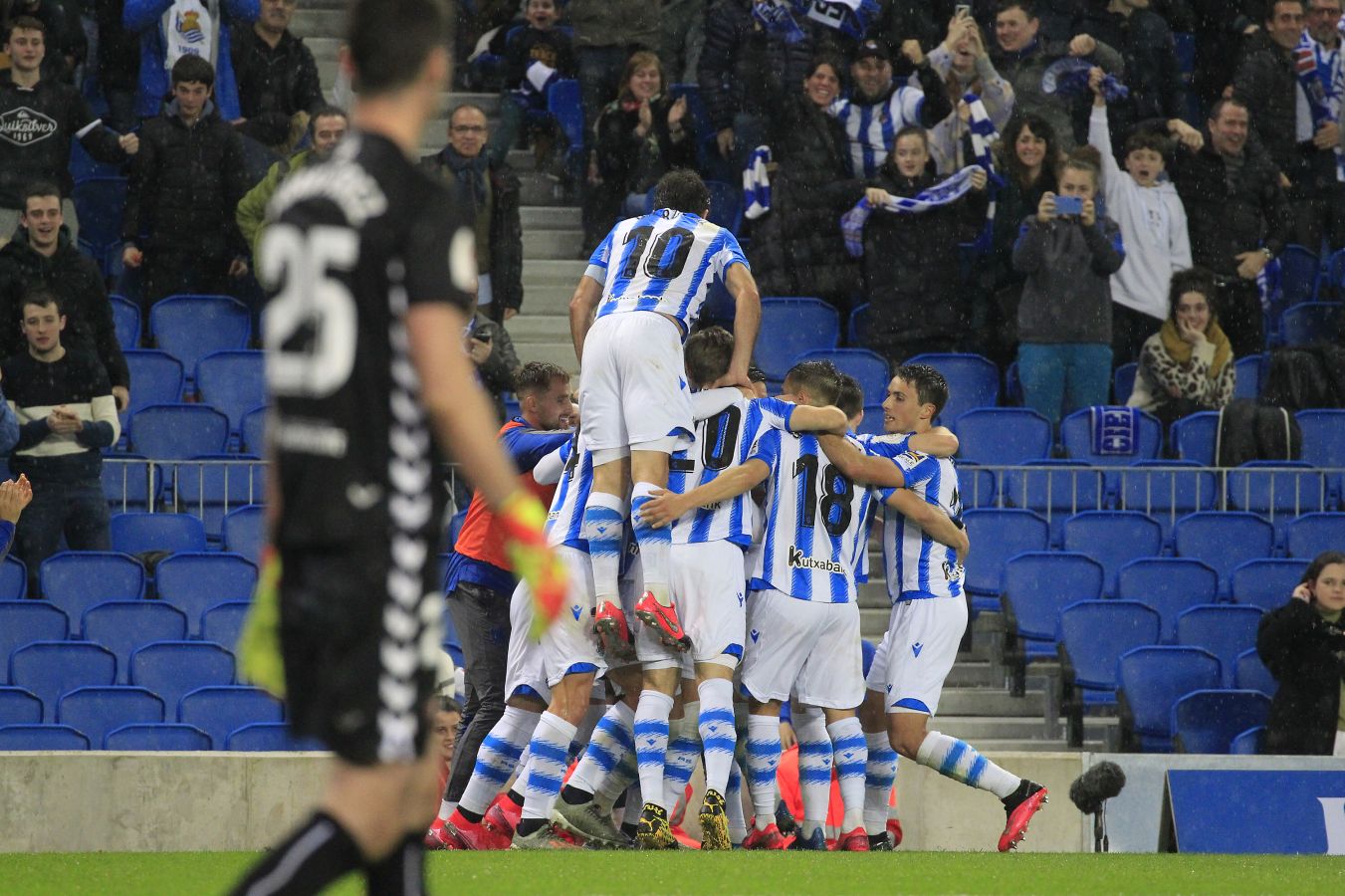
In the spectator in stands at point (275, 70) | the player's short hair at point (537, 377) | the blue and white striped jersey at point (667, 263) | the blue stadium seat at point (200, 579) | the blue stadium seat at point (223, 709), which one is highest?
the spectator in stands at point (275, 70)

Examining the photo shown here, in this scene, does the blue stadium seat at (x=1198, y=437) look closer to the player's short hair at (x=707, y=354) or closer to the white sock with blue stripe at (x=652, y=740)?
the player's short hair at (x=707, y=354)

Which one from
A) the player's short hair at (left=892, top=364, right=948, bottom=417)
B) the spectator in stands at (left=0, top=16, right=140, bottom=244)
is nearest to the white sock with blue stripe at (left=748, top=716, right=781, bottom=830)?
the player's short hair at (left=892, top=364, right=948, bottom=417)

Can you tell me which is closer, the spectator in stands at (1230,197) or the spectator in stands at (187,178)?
the spectator in stands at (187,178)

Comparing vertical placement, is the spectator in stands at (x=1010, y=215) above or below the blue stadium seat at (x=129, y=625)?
above

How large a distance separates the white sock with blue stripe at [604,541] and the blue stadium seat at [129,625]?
3.89m

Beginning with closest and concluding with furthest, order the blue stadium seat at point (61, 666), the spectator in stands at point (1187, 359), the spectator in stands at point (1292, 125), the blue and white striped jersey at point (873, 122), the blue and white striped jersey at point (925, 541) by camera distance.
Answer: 1. the blue and white striped jersey at point (925, 541)
2. the blue stadium seat at point (61, 666)
3. the spectator in stands at point (1187, 359)
4. the blue and white striped jersey at point (873, 122)
5. the spectator in stands at point (1292, 125)

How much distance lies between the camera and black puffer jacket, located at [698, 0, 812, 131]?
46.7 ft

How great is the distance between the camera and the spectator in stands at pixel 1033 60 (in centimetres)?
1440

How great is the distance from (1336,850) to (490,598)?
4182 millimetres

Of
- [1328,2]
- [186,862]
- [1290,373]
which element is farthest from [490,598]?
[1328,2]

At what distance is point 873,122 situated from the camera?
14.0 metres

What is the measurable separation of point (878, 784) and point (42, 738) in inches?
177

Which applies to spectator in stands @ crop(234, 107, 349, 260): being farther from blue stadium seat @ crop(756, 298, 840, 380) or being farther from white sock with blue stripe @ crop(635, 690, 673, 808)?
A: white sock with blue stripe @ crop(635, 690, 673, 808)

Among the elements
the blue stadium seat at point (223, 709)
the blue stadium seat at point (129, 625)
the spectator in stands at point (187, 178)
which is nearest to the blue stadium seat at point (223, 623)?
the blue stadium seat at point (129, 625)
